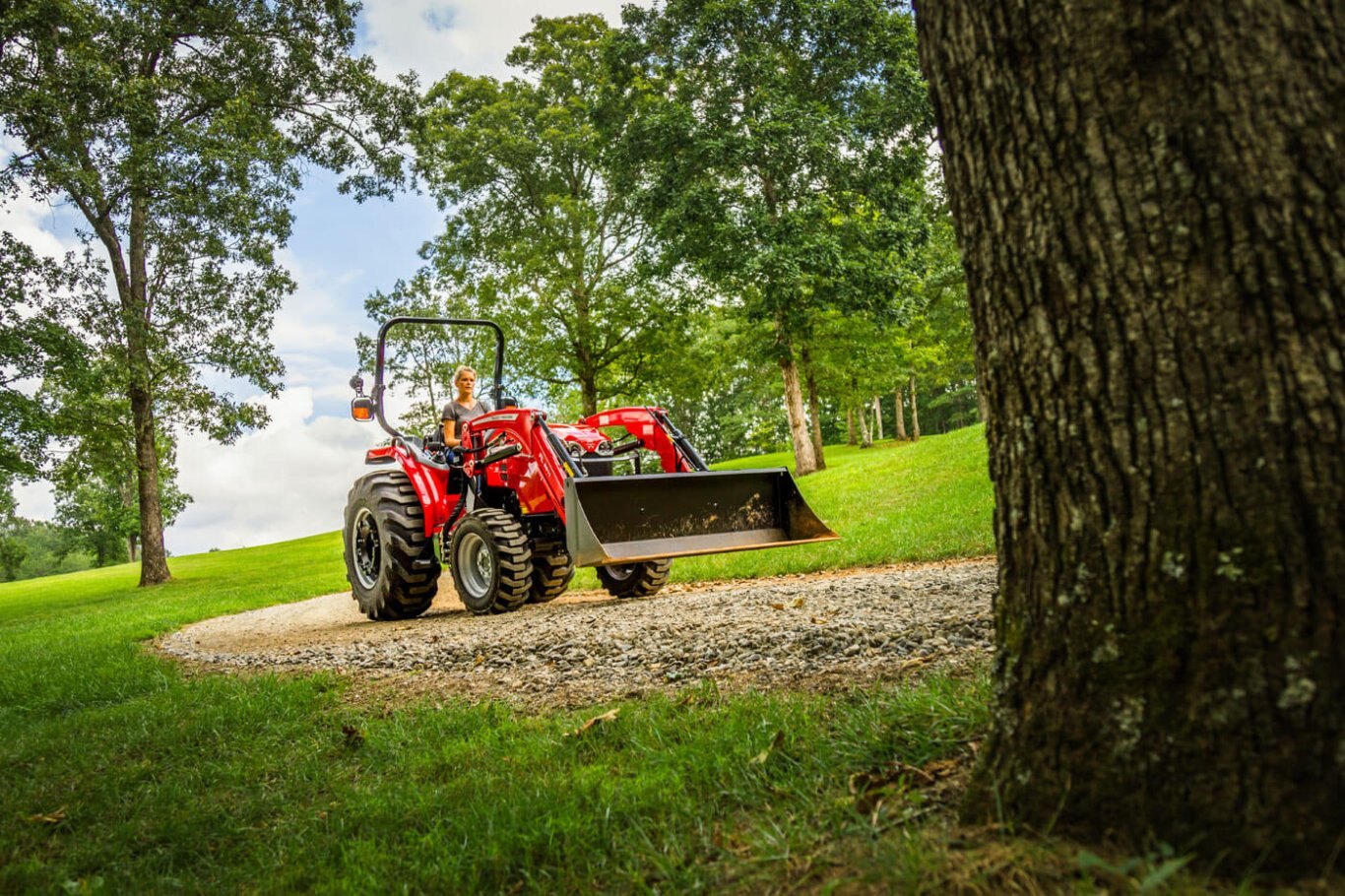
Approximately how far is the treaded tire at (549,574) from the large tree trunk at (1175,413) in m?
6.40

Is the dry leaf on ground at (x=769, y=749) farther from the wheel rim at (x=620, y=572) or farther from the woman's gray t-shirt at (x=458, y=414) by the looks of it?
the woman's gray t-shirt at (x=458, y=414)

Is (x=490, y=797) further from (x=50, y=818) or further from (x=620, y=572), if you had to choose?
(x=620, y=572)

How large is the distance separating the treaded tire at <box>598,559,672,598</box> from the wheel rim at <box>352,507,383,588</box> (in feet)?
7.89

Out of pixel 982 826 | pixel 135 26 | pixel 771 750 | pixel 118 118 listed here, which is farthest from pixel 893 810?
pixel 135 26

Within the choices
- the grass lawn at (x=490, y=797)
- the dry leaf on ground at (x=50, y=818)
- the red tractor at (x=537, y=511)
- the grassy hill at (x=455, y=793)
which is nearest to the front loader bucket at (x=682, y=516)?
the red tractor at (x=537, y=511)

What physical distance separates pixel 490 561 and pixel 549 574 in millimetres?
752

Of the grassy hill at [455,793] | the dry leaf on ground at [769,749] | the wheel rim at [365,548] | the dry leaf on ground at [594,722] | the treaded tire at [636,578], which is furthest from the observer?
the wheel rim at [365,548]

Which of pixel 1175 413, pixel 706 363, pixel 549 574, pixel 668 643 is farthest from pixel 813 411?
pixel 1175 413

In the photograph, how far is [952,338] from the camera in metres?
30.2

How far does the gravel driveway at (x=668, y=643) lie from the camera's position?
3844mm

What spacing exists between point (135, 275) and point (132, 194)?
415 centimetres

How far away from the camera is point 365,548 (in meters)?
9.27

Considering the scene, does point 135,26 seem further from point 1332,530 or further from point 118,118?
point 1332,530

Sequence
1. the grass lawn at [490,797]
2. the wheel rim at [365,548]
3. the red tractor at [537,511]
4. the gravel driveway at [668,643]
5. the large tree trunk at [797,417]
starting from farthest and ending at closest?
the large tree trunk at [797,417], the wheel rim at [365,548], the red tractor at [537,511], the gravel driveway at [668,643], the grass lawn at [490,797]
